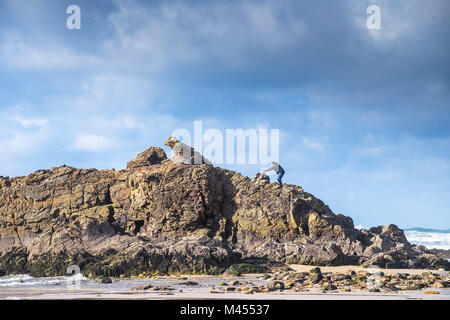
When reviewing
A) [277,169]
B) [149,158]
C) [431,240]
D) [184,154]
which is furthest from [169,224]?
[431,240]

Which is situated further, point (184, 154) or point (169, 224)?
point (184, 154)

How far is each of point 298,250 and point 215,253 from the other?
563 centimetres

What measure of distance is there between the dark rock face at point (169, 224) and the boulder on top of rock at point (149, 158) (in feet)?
0.28

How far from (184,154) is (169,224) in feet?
20.1

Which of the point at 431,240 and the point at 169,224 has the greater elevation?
the point at 169,224

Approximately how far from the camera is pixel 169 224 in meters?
33.3

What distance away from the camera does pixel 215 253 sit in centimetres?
2741

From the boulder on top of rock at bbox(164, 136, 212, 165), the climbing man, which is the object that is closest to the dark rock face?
the boulder on top of rock at bbox(164, 136, 212, 165)

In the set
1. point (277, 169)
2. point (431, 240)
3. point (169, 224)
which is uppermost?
point (277, 169)

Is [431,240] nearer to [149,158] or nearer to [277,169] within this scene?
[277,169]

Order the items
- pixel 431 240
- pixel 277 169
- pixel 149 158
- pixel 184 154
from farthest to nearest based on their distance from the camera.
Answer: pixel 431 240 → pixel 149 158 → pixel 184 154 → pixel 277 169

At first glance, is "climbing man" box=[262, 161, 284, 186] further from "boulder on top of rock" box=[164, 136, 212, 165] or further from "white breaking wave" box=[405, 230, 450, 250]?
"white breaking wave" box=[405, 230, 450, 250]

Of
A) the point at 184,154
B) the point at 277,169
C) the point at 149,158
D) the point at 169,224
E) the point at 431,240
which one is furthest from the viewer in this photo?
the point at 431,240
